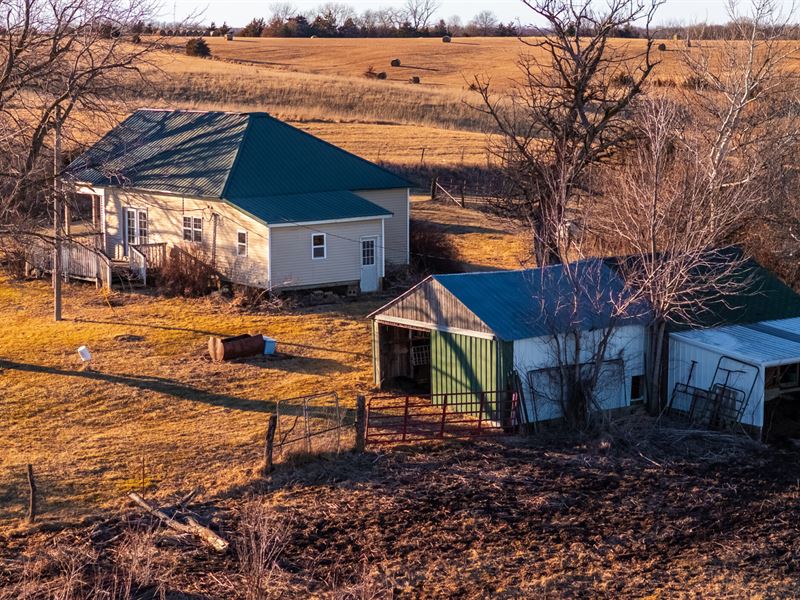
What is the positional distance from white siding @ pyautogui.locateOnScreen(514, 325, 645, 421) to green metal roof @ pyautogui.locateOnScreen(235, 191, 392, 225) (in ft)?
39.5

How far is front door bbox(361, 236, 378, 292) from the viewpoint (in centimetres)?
3400

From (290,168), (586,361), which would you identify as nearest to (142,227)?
(290,168)

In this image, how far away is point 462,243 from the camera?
41.9 metres

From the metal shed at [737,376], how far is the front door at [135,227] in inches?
749

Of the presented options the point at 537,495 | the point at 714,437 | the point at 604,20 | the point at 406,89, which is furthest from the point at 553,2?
the point at 406,89

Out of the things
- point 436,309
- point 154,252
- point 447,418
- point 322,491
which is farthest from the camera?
point 154,252

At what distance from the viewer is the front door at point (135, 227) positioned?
119 feet

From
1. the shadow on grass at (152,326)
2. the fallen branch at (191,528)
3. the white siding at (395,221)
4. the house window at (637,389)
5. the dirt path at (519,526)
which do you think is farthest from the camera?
the white siding at (395,221)

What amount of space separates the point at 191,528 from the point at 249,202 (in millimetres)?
17553

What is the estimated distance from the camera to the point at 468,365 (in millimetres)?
22188

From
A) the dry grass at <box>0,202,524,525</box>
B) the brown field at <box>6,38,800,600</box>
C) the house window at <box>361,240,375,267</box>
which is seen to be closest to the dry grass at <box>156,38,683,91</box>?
the house window at <box>361,240,375,267</box>

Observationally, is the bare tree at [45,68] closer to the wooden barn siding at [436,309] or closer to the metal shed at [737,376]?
the wooden barn siding at [436,309]

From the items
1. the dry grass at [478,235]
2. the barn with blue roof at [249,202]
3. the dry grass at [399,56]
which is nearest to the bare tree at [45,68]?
the barn with blue roof at [249,202]

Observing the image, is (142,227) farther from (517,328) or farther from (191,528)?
(191,528)
